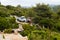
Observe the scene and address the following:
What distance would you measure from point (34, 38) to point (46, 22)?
15.9 metres

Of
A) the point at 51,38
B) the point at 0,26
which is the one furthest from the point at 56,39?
the point at 0,26

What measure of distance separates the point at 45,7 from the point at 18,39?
25547 millimetres

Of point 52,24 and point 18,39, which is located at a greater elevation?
point 18,39

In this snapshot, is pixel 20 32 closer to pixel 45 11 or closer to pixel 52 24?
pixel 52 24

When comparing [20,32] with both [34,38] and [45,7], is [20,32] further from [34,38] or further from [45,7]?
[45,7]

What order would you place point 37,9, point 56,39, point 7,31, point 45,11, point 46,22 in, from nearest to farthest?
point 56,39
point 7,31
point 46,22
point 45,11
point 37,9

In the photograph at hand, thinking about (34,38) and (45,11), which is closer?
(34,38)

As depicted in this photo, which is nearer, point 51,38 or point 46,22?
point 51,38

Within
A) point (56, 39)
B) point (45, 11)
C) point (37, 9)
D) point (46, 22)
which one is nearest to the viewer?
point (56, 39)

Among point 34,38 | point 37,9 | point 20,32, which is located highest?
point 34,38

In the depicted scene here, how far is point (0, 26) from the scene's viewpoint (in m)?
20.8

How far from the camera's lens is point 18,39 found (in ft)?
54.3

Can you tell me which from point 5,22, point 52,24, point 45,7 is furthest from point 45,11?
point 5,22

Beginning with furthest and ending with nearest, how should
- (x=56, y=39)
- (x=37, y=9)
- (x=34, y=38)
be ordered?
1. (x=37, y=9)
2. (x=56, y=39)
3. (x=34, y=38)
